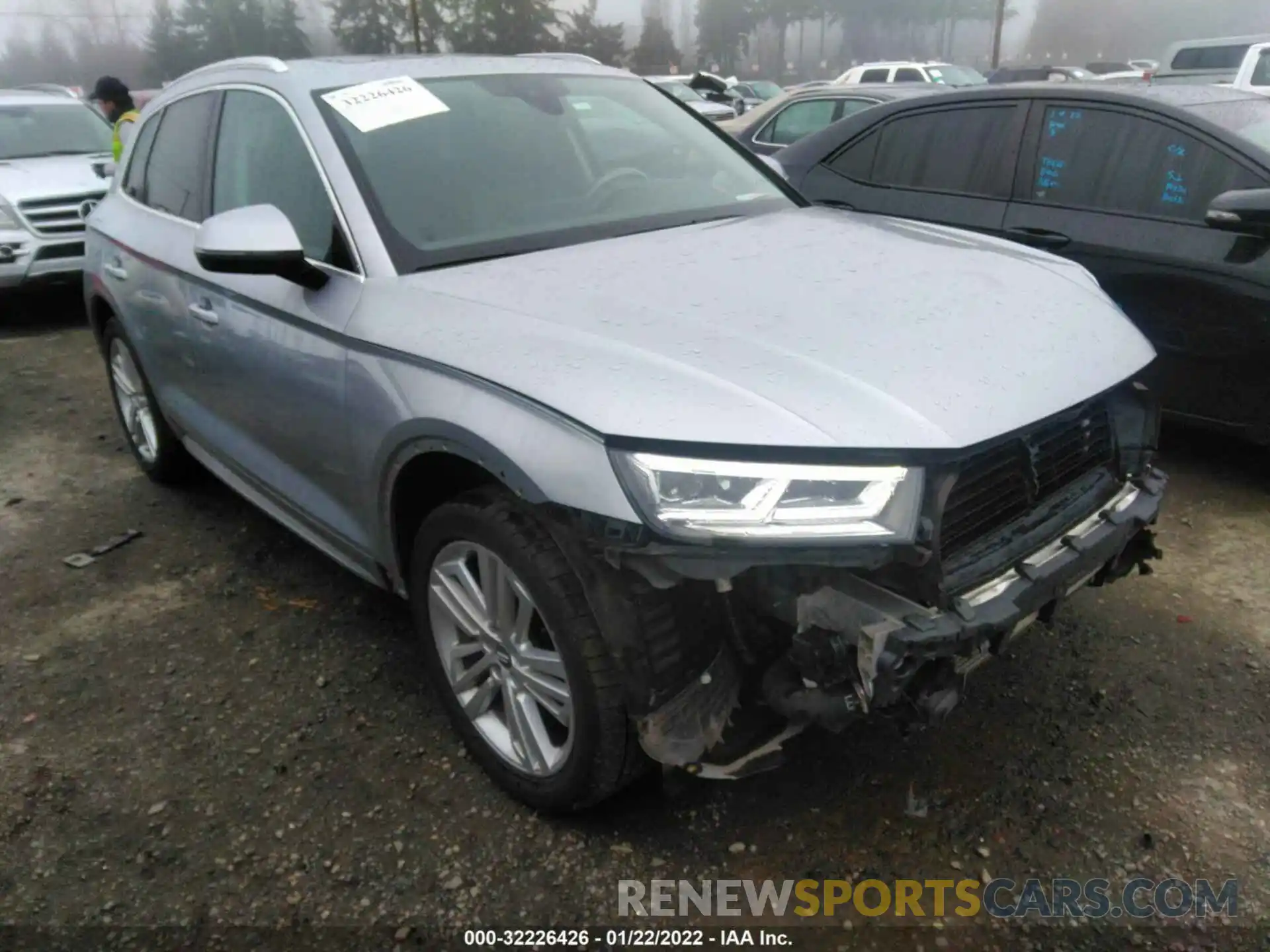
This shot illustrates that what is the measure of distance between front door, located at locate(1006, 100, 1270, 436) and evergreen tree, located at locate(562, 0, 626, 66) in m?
57.5

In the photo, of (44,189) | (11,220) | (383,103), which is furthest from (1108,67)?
(383,103)

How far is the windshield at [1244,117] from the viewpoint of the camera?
368 cm

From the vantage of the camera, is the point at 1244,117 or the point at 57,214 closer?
the point at 1244,117

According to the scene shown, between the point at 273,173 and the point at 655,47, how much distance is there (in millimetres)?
64308

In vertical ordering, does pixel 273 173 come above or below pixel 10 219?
above

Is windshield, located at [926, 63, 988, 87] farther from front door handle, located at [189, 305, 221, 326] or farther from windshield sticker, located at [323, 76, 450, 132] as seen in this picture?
front door handle, located at [189, 305, 221, 326]

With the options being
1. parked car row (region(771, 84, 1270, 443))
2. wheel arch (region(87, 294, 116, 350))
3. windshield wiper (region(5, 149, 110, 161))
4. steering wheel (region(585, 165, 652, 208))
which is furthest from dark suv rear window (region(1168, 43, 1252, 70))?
wheel arch (region(87, 294, 116, 350))

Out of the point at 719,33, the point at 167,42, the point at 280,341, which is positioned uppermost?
the point at 167,42

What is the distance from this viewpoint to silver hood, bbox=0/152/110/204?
7695 mm

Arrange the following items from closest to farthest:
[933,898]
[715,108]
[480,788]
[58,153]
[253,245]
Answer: [933,898] → [253,245] → [480,788] → [58,153] → [715,108]

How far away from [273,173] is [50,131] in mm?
7882

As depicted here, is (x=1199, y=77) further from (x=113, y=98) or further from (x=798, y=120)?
(x=113, y=98)

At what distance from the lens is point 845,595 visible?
178 cm

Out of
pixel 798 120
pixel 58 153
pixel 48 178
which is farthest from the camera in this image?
pixel 798 120
